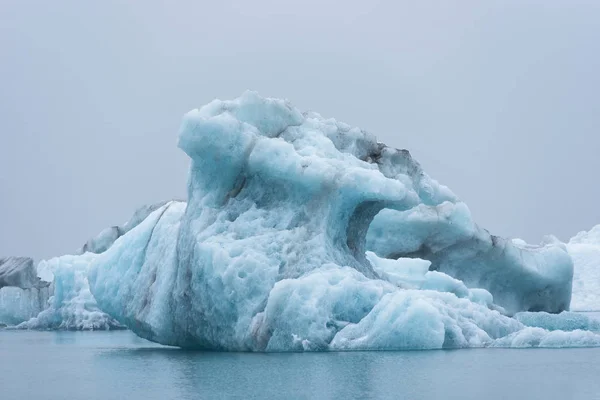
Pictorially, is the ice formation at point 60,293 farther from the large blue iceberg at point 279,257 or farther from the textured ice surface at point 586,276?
the textured ice surface at point 586,276

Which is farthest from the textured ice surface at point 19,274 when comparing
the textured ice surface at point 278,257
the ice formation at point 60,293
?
the textured ice surface at point 278,257

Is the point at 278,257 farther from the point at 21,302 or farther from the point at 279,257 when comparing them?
the point at 21,302

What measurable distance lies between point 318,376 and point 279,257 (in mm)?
4072

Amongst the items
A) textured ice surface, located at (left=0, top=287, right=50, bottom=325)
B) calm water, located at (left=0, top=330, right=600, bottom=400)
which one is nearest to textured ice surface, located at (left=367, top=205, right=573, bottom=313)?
calm water, located at (left=0, top=330, right=600, bottom=400)

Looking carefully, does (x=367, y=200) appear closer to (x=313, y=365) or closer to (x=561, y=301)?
(x=313, y=365)

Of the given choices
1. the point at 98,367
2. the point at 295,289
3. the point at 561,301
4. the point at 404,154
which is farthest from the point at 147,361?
the point at 561,301

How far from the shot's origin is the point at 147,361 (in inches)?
463

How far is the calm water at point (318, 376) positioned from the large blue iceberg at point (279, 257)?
49 cm

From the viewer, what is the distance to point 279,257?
12.7 meters

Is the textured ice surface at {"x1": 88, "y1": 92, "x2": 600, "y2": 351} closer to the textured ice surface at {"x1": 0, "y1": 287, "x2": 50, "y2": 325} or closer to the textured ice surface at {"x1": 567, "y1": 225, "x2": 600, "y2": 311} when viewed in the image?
the textured ice surface at {"x1": 0, "y1": 287, "x2": 50, "y2": 325}

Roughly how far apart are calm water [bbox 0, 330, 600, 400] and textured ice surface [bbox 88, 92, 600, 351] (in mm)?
499

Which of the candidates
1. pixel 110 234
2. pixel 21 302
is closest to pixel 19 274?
pixel 21 302

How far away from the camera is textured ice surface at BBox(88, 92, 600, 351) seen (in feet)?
38.6

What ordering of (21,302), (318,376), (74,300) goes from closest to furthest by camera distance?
(318,376) < (74,300) < (21,302)
